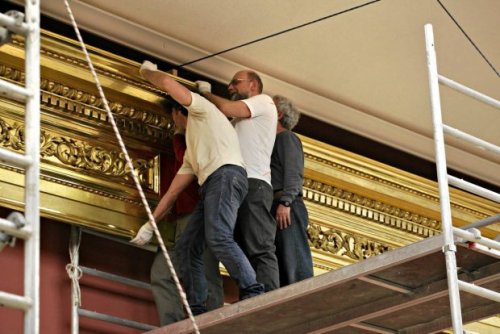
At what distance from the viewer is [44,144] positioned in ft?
24.2

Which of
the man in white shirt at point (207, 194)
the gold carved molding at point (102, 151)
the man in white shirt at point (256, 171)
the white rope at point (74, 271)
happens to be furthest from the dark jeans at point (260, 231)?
the white rope at point (74, 271)

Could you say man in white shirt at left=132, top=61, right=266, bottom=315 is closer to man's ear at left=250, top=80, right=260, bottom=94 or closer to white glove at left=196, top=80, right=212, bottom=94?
man's ear at left=250, top=80, right=260, bottom=94

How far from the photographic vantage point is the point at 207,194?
23.0 ft

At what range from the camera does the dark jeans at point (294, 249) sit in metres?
7.41

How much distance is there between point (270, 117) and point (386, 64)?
158 centimetres

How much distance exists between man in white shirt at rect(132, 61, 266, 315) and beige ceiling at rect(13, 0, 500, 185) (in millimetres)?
667

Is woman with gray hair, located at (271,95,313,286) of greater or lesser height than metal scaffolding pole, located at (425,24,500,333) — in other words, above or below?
above

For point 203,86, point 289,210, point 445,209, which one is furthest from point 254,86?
point 445,209

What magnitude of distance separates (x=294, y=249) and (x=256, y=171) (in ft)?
1.55

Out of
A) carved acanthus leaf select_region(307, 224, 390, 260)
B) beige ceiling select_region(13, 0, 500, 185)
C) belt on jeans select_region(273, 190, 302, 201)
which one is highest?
beige ceiling select_region(13, 0, 500, 185)

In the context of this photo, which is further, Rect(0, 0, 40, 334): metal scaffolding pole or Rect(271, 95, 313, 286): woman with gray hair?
Rect(271, 95, 313, 286): woman with gray hair

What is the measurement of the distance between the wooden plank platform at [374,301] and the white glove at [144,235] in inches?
23.8

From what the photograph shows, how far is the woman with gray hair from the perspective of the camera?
24.4 feet

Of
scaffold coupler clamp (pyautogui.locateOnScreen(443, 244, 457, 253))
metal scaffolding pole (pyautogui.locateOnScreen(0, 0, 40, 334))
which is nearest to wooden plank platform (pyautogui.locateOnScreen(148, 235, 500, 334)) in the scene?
scaffold coupler clamp (pyautogui.locateOnScreen(443, 244, 457, 253))
